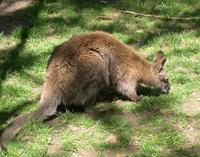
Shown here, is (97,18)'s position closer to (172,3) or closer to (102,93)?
(172,3)

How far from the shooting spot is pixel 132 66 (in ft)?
21.1

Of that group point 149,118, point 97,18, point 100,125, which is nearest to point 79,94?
point 100,125

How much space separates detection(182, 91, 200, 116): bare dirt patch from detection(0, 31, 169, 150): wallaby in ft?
1.13

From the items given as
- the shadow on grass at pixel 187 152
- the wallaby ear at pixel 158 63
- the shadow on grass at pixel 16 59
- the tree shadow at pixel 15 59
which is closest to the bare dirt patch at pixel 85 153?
the shadow on grass at pixel 187 152

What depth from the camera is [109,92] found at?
6.80 metres

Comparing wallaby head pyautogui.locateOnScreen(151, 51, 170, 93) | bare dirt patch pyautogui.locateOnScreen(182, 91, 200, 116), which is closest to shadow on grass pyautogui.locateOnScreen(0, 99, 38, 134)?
wallaby head pyautogui.locateOnScreen(151, 51, 170, 93)

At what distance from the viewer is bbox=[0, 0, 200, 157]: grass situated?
5723 mm

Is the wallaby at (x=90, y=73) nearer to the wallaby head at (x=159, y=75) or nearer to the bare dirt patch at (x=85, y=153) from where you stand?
the wallaby head at (x=159, y=75)

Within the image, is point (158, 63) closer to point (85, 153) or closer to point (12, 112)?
point (85, 153)

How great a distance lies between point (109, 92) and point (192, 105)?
1.14 metres

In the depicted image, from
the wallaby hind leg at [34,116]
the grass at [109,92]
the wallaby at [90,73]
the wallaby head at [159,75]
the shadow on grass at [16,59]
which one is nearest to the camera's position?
the wallaby hind leg at [34,116]

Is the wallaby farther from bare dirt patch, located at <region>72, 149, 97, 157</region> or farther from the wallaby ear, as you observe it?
bare dirt patch, located at <region>72, 149, 97, 157</region>

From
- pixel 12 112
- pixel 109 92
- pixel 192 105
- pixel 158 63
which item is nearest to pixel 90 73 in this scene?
pixel 109 92

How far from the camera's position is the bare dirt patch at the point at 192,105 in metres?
6.28
